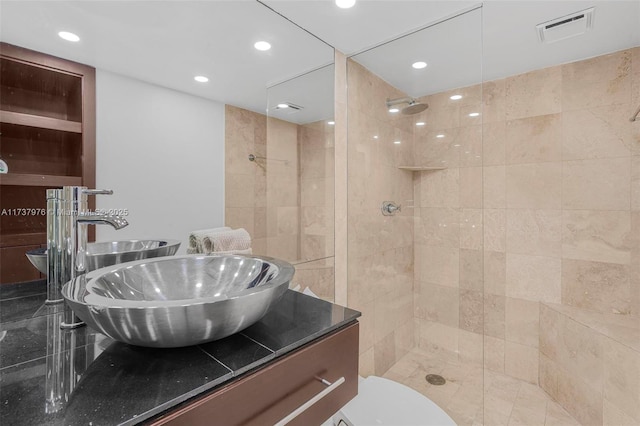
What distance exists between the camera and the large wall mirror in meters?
0.99

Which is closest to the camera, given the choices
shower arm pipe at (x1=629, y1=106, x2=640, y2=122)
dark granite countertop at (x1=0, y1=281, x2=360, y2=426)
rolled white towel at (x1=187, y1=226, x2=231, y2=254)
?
dark granite countertop at (x1=0, y1=281, x2=360, y2=426)

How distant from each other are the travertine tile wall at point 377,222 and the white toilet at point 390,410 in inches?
18.4

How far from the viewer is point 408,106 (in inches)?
82.0

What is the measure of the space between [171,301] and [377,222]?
1.69 m

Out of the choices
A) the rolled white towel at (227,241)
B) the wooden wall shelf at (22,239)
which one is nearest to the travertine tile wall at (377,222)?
the rolled white towel at (227,241)

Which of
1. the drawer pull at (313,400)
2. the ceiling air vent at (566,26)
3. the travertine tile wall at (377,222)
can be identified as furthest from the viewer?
the travertine tile wall at (377,222)

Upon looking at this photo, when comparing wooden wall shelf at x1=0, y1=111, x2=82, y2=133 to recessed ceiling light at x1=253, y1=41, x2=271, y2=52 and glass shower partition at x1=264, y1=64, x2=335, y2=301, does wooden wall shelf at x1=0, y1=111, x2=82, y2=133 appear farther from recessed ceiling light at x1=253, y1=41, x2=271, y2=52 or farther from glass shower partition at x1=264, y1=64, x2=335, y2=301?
recessed ceiling light at x1=253, y1=41, x2=271, y2=52

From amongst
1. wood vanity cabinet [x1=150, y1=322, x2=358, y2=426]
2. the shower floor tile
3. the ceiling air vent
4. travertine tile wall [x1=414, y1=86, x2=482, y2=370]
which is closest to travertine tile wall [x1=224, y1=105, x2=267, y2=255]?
Answer: wood vanity cabinet [x1=150, y1=322, x2=358, y2=426]

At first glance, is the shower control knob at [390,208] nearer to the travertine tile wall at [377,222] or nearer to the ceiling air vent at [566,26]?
the travertine tile wall at [377,222]

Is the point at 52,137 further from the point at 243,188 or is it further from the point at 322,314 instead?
the point at 322,314

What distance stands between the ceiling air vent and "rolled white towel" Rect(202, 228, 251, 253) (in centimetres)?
199

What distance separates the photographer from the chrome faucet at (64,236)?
856 millimetres

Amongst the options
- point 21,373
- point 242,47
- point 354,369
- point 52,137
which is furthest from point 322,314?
point 242,47

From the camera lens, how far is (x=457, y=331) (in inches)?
82.6
